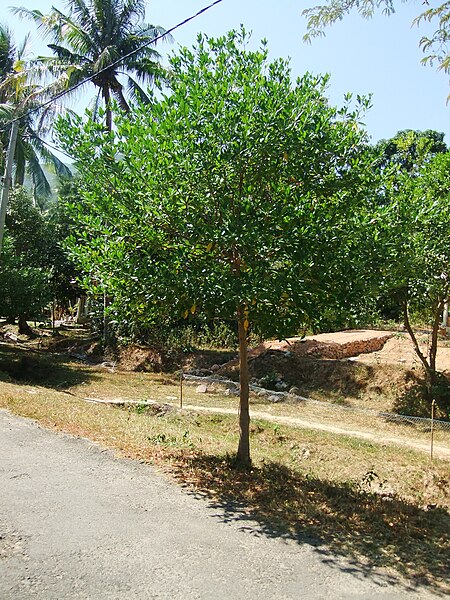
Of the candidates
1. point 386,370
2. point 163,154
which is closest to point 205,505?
point 163,154

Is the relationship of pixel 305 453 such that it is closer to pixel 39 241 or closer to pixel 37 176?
pixel 39 241

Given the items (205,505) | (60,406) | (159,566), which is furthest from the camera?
(60,406)

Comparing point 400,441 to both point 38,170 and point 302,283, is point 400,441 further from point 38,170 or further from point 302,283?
point 38,170

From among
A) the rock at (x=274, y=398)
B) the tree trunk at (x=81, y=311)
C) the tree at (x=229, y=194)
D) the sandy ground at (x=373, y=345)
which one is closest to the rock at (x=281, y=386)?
the rock at (x=274, y=398)

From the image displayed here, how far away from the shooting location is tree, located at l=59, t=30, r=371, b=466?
6.09 meters

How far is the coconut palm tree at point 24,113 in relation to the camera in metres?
21.2

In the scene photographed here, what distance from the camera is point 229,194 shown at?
653 centimetres

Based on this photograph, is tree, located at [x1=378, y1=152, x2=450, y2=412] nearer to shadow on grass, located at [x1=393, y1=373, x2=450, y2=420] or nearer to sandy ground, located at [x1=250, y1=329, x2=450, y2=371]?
shadow on grass, located at [x1=393, y1=373, x2=450, y2=420]

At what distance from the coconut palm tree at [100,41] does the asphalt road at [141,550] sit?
59.4 ft

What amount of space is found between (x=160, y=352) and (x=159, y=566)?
16908 mm

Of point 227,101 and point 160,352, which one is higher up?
point 227,101

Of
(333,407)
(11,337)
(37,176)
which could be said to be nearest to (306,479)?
(333,407)

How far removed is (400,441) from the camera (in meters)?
10.9

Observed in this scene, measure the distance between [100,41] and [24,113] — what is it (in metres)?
4.45
